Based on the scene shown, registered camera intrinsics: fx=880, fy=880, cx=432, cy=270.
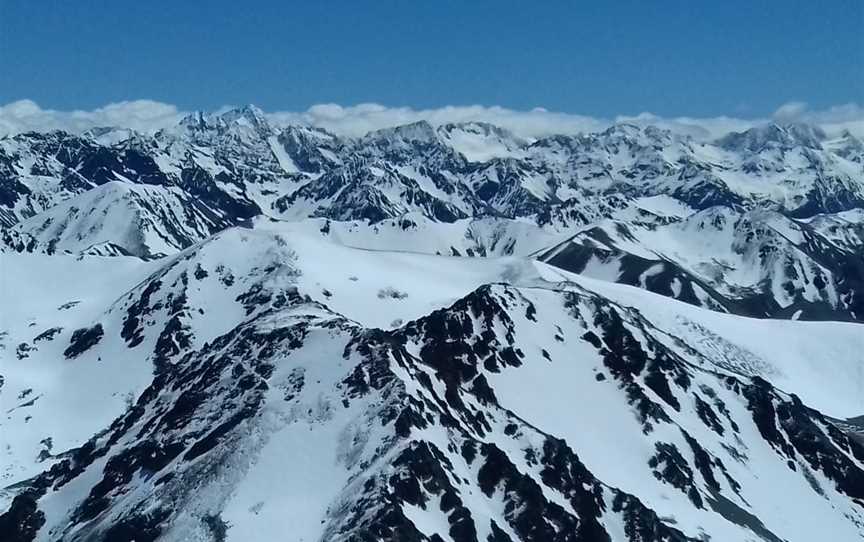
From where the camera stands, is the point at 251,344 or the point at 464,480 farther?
the point at 251,344

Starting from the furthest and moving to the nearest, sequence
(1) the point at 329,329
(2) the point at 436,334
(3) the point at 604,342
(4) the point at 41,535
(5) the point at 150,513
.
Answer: (3) the point at 604,342 < (2) the point at 436,334 < (1) the point at 329,329 < (4) the point at 41,535 < (5) the point at 150,513

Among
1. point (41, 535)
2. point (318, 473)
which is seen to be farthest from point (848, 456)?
point (41, 535)

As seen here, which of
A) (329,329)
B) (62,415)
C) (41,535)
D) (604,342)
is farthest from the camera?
(62,415)

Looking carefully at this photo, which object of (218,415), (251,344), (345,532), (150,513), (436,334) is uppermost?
(436,334)

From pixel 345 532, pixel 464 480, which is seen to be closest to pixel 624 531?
pixel 464 480

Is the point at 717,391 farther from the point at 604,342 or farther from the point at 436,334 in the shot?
the point at 436,334

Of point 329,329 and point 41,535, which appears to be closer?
point 41,535

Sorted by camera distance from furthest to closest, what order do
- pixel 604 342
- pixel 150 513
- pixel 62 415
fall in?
pixel 62 415 < pixel 604 342 < pixel 150 513

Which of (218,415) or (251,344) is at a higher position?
(251,344)

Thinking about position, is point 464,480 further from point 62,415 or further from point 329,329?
point 62,415
